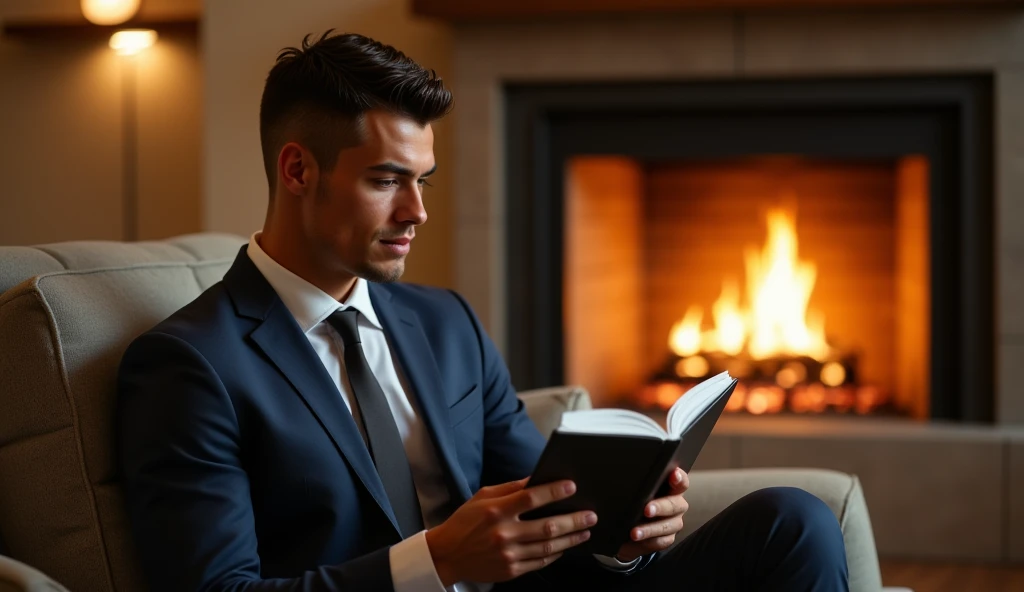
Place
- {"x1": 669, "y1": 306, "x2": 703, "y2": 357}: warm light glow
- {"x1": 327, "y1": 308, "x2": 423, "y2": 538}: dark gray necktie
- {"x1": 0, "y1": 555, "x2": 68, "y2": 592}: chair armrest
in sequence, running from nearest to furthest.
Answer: {"x1": 0, "y1": 555, "x2": 68, "y2": 592}: chair armrest, {"x1": 327, "y1": 308, "x2": 423, "y2": 538}: dark gray necktie, {"x1": 669, "y1": 306, "x2": 703, "y2": 357}: warm light glow

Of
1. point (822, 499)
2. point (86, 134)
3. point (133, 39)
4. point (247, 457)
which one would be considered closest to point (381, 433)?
point (247, 457)

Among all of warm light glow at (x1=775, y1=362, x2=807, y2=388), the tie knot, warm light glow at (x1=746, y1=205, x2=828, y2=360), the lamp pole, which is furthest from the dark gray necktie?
the lamp pole

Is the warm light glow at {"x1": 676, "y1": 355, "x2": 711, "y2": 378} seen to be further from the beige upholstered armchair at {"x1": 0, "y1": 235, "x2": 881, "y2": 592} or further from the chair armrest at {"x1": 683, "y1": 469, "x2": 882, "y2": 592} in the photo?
the beige upholstered armchair at {"x1": 0, "y1": 235, "x2": 881, "y2": 592}

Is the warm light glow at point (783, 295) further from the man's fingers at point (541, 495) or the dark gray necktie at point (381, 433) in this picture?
the man's fingers at point (541, 495)

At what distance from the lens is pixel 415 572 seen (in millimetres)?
1202

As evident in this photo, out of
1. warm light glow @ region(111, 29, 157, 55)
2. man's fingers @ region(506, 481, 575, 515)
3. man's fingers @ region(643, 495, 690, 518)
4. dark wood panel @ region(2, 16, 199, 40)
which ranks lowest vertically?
man's fingers @ region(643, 495, 690, 518)

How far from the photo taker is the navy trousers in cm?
135

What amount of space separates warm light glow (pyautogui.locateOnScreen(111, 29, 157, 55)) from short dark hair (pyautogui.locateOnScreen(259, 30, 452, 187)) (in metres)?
2.37

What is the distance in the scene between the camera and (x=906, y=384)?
3361mm

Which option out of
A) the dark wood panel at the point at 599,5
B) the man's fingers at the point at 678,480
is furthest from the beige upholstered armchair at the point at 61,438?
the dark wood panel at the point at 599,5

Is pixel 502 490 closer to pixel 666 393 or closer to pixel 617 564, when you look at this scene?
pixel 617 564

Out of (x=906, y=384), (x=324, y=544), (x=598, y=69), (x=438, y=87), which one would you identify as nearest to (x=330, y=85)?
(x=438, y=87)

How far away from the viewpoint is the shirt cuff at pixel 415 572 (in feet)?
3.94

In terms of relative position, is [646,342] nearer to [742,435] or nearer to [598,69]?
[742,435]
